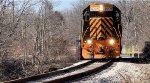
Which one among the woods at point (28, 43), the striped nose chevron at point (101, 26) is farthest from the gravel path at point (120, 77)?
the striped nose chevron at point (101, 26)

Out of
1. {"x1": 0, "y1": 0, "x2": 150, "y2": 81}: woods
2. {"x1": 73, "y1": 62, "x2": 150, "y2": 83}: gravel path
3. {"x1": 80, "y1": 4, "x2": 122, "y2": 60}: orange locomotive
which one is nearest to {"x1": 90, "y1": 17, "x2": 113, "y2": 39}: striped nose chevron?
{"x1": 80, "y1": 4, "x2": 122, "y2": 60}: orange locomotive

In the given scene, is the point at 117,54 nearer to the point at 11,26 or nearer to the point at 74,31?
the point at 11,26

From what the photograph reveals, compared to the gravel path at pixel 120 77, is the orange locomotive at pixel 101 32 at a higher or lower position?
higher

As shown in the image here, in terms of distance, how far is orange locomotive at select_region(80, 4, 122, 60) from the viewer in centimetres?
1848

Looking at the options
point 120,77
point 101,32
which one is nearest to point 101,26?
point 101,32

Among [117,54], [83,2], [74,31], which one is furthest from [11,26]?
[83,2]

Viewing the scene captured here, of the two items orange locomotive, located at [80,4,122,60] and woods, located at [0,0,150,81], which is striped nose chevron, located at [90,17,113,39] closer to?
orange locomotive, located at [80,4,122,60]

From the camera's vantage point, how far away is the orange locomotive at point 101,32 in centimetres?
1848

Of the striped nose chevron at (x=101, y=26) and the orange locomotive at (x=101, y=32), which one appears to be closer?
the orange locomotive at (x=101, y=32)

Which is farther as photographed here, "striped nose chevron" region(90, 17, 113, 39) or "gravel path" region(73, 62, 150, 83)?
"striped nose chevron" region(90, 17, 113, 39)

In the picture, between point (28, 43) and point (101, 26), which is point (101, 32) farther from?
point (28, 43)

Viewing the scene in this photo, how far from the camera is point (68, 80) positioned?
9672mm

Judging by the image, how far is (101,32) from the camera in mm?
19000

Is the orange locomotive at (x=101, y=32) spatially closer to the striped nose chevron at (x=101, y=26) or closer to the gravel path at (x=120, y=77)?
the striped nose chevron at (x=101, y=26)
